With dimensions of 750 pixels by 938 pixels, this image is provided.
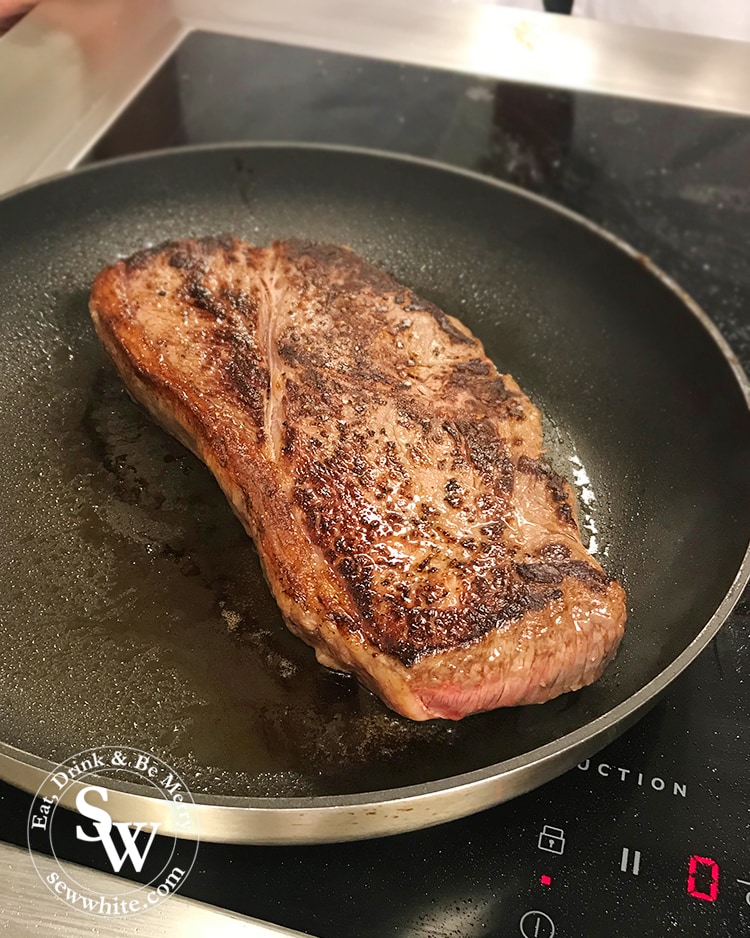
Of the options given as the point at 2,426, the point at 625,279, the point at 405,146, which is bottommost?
the point at 2,426

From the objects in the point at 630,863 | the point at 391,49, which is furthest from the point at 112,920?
the point at 391,49

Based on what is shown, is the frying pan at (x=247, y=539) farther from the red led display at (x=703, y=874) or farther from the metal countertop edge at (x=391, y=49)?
the metal countertop edge at (x=391, y=49)

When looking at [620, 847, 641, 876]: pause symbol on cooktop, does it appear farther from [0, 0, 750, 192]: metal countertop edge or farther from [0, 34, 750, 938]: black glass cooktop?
[0, 0, 750, 192]: metal countertop edge

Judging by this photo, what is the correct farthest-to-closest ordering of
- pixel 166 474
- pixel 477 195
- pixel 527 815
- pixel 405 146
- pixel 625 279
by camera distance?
pixel 405 146 → pixel 477 195 → pixel 625 279 → pixel 166 474 → pixel 527 815

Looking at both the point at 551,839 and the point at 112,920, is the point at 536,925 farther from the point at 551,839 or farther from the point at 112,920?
the point at 112,920

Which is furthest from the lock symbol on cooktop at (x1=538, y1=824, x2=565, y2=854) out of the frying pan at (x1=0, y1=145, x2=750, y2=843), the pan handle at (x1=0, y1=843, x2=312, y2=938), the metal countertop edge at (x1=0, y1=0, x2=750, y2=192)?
the metal countertop edge at (x1=0, y1=0, x2=750, y2=192)

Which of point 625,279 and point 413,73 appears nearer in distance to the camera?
point 625,279

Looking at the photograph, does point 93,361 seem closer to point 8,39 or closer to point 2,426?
point 2,426

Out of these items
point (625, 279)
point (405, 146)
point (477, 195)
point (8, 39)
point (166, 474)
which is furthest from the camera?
point (405, 146)

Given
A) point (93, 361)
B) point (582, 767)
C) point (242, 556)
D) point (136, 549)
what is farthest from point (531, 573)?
point (93, 361)
